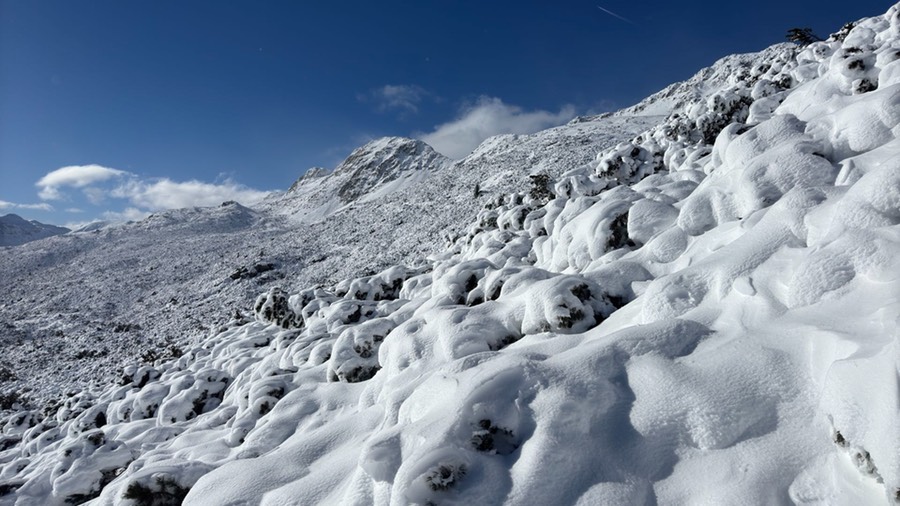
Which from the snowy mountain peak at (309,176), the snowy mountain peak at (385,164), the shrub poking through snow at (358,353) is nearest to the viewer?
the shrub poking through snow at (358,353)

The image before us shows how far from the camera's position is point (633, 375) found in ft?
12.3

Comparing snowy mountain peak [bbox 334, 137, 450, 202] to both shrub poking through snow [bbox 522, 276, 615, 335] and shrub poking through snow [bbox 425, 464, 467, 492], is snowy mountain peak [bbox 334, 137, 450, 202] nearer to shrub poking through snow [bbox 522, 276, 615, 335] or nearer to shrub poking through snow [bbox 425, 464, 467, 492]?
shrub poking through snow [bbox 522, 276, 615, 335]

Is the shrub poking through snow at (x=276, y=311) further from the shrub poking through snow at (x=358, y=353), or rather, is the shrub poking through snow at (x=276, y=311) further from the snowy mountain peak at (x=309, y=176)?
the snowy mountain peak at (x=309, y=176)

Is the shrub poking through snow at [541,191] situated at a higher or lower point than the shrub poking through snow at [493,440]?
higher

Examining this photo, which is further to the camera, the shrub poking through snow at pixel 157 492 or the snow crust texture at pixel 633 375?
the shrub poking through snow at pixel 157 492

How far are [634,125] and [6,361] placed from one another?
66.7 meters

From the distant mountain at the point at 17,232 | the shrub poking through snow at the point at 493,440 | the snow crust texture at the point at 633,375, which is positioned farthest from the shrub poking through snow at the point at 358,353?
the distant mountain at the point at 17,232

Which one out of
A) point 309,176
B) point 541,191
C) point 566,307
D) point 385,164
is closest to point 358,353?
point 566,307

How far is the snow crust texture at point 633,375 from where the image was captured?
2988 mm

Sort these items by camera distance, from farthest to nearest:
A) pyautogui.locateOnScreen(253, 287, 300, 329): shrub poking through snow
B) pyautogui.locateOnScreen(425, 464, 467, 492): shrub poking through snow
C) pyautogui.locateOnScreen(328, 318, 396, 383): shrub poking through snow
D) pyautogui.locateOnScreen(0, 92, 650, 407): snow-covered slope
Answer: pyautogui.locateOnScreen(0, 92, 650, 407): snow-covered slope → pyautogui.locateOnScreen(253, 287, 300, 329): shrub poking through snow → pyautogui.locateOnScreen(328, 318, 396, 383): shrub poking through snow → pyautogui.locateOnScreen(425, 464, 467, 492): shrub poking through snow

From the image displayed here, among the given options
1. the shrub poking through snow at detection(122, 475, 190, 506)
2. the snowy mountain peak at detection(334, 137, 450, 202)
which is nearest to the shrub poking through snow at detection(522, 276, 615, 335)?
the shrub poking through snow at detection(122, 475, 190, 506)

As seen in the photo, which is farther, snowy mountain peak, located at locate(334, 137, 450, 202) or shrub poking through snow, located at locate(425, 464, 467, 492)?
snowy mountain peak, located at locate(334, 137, 450, 202)

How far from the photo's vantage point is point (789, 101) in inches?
374

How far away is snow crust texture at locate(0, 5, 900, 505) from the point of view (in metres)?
2.99
